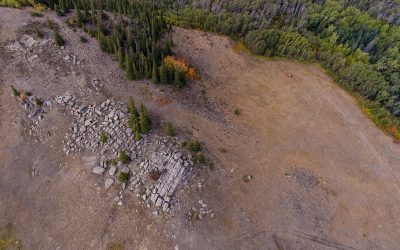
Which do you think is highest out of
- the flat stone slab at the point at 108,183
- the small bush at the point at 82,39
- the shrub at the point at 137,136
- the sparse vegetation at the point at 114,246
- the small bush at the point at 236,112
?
the small bush at the point at 82,39

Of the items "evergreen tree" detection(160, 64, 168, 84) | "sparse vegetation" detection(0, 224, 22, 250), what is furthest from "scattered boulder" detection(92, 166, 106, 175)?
"evergreen tree" detection(160, 64, 168, 84)

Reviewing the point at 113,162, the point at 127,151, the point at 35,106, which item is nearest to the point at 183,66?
the point at 127,151

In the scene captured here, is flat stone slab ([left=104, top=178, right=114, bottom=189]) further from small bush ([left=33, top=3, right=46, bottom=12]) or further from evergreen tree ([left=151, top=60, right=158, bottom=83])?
small bush ([left=33, top=3, right=46, bottom=12])

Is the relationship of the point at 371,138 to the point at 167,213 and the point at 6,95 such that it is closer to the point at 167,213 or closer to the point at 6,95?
the point at 167,213

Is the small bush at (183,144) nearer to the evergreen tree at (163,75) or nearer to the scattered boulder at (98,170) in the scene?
the scattered boulder at (98,170)

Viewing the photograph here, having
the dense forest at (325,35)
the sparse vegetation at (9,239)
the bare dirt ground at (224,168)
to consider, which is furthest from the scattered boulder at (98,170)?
the dense forest at (325,35)
